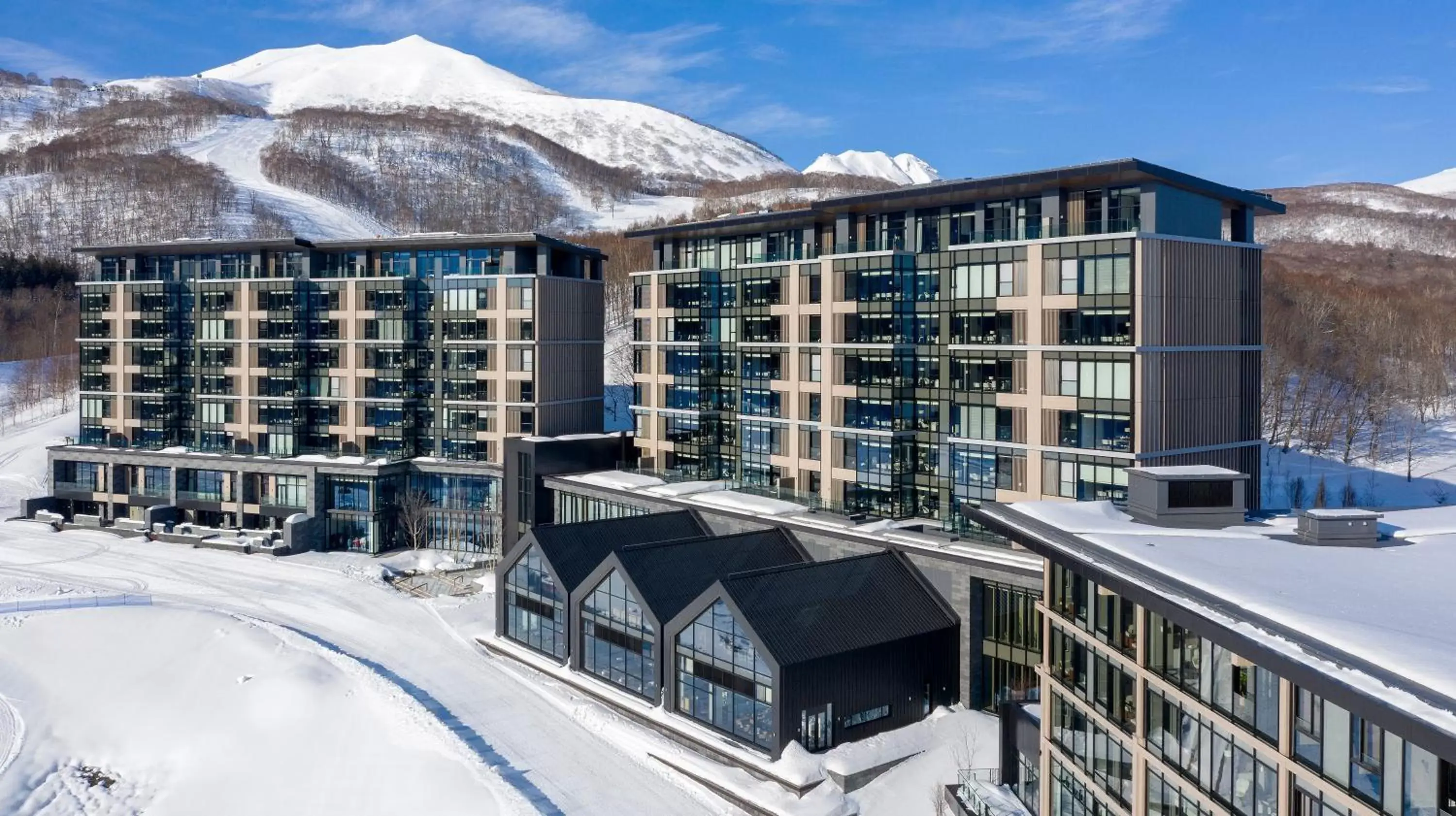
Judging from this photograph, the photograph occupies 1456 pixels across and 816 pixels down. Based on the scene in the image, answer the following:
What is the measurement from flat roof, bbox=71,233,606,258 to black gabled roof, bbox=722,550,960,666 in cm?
3572

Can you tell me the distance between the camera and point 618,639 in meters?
43.9

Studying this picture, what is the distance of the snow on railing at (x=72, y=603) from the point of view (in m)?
55.4

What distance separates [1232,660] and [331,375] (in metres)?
67.8

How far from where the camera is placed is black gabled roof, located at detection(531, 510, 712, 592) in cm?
4791

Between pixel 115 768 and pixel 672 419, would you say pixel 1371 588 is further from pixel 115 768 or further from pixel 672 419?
pixel 672 419

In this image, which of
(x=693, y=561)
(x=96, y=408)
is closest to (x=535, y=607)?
(x=693, y=561)

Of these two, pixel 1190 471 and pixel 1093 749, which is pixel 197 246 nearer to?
pixel 1190 471

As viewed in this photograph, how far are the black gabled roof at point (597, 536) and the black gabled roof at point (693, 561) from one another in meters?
3.45

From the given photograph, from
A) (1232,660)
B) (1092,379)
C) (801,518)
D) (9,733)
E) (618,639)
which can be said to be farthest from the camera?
(801,518)

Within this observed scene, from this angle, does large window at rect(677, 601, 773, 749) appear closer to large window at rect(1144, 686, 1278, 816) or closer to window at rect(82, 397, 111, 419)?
large window at rect(1144, 686, 1278, 816)

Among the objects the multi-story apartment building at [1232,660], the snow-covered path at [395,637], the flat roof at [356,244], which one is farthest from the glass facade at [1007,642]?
the flat roof at [356,244]

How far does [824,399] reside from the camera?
53719 mm

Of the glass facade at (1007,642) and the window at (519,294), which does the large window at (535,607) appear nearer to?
the glass facade at (1007,642)

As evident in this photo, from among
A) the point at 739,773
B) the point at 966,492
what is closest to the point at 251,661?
the point at 739,773
